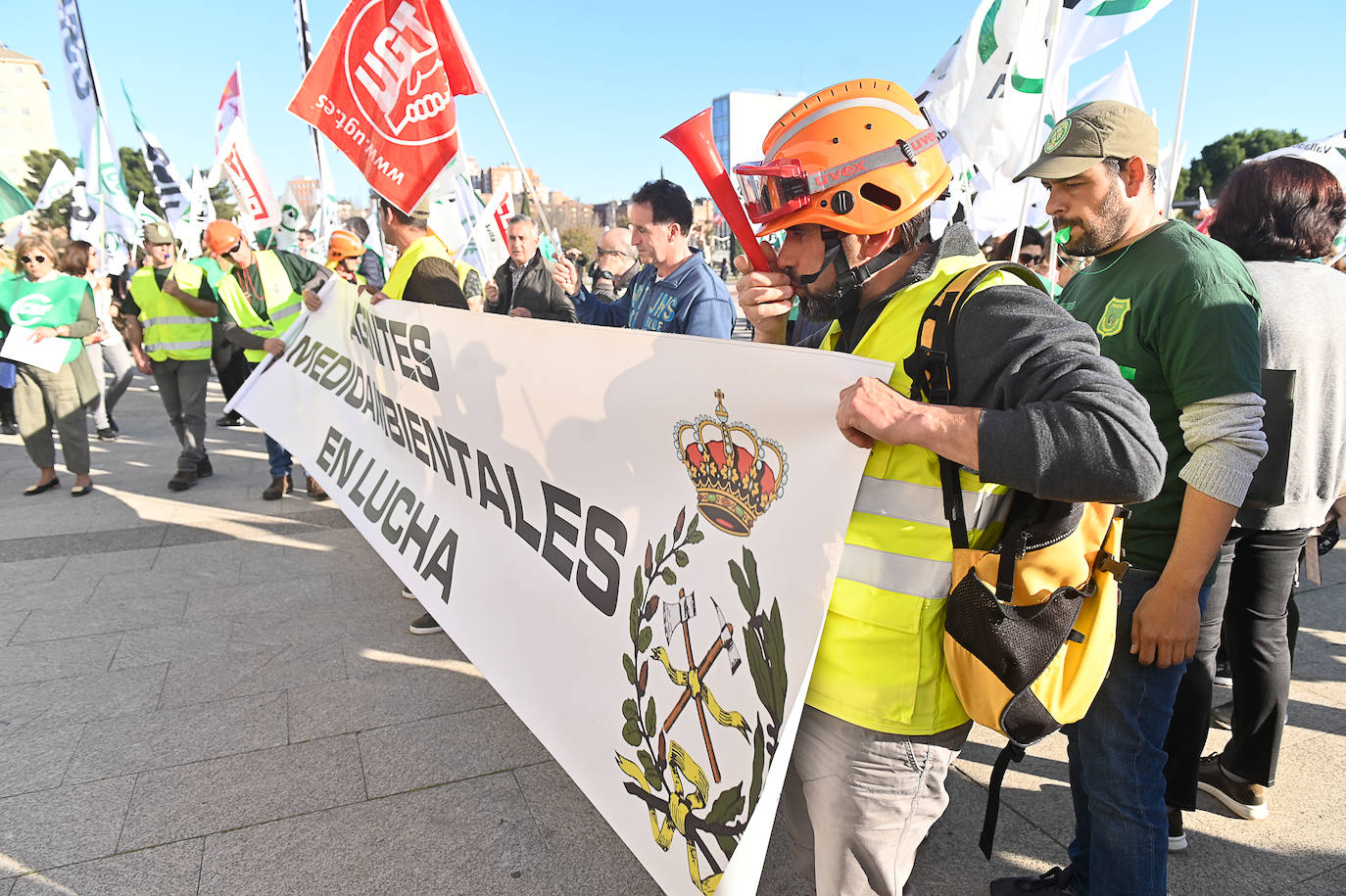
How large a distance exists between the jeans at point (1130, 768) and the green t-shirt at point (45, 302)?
7.61 m

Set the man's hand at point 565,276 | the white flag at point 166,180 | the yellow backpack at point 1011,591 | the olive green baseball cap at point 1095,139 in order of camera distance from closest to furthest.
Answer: the yellow backpack at point 1011,591, the olive green baseball cap at point 1095,139, the man's hand at point 565,276, the white flag at point 166,180

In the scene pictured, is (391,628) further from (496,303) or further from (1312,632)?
(1312,632)

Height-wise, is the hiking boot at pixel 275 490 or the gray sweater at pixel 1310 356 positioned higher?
the gray sweater at pixel 1310 356

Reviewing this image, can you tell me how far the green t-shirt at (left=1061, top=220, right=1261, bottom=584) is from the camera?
5.26 feet

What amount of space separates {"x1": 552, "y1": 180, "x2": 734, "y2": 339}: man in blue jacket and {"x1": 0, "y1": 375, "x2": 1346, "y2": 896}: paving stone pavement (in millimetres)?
1903

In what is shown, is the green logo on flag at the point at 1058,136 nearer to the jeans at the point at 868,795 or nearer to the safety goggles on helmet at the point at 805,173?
the safety goggles on helmet at the point at 805,173

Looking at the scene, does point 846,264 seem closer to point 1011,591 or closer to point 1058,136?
point 1011,591

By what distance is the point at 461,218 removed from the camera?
1125cm

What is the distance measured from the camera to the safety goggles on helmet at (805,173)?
1.36 meters

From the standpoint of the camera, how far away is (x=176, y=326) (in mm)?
6539

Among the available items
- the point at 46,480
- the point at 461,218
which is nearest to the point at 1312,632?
the point at 46,480

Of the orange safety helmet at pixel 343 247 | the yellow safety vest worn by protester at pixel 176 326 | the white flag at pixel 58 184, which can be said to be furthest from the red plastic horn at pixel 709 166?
the white flag at pixel 58 184

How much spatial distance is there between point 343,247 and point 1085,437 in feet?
21.3

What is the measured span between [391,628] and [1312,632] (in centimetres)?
487
